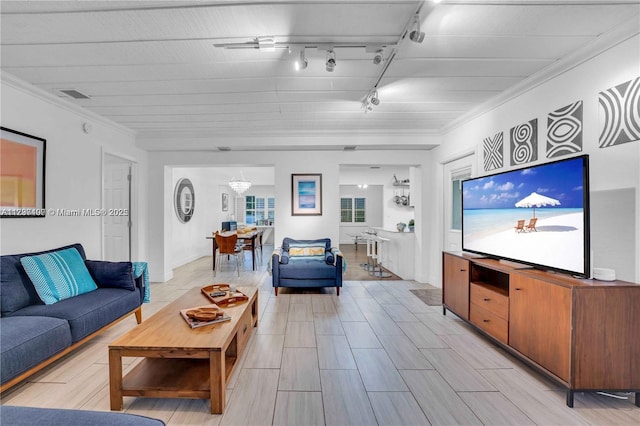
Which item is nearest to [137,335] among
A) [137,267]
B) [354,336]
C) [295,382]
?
[295,382]

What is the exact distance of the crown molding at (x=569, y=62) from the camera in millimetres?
2074

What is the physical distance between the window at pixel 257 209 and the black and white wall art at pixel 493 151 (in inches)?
348

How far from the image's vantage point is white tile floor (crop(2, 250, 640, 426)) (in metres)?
1.79

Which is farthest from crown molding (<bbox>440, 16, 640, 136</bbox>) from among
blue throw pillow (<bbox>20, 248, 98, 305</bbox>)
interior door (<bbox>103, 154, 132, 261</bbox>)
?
interior door (<bbox>103, 154, 132, 261</bbox>)

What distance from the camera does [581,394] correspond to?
2.04m

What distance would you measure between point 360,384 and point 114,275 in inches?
107

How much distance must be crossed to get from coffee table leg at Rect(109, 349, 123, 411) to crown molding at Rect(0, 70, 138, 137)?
9.46 ft

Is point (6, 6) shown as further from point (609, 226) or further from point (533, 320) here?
point (609, 226)

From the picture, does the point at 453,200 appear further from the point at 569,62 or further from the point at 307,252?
the point at 307,252

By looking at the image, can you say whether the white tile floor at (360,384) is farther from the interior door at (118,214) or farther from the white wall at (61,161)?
the interior door at (118,214)

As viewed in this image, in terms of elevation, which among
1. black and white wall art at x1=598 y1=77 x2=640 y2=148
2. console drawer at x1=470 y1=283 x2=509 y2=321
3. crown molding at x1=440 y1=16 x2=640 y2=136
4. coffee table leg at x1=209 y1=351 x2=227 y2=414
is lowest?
coffee table leg at x1=209 y1=351 x2=227 y2=414

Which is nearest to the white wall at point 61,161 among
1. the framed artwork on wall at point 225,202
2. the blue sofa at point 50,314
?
the blue sofa at point 50,314

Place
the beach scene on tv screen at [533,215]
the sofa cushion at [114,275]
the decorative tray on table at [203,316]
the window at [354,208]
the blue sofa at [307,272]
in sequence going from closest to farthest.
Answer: the beach scene on tv screen at [533,215], the decorative tray on table at [203,316], the sofa cushion at [114,275], the blue sofa at [307,272], the window at [354,208]

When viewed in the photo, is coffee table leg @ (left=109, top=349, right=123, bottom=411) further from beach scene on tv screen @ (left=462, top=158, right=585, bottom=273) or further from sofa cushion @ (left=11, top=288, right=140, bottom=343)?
beach scene on tv screen @ (left=462, top=158, right=585, bottom=273)
